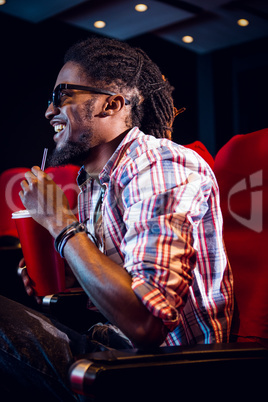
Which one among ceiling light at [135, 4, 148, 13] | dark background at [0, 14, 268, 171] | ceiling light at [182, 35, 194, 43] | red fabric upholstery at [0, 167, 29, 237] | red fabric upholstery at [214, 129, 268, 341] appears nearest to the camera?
red fabric upholstery at [214, 129, 268, 341]

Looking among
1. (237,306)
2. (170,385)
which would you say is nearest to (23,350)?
(170,385)

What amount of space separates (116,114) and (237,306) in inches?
25.8

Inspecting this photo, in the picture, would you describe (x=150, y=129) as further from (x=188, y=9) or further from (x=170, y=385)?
(x=188, y=9)

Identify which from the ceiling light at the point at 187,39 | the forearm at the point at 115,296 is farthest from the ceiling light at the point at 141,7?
the forearm at the point at 115,296

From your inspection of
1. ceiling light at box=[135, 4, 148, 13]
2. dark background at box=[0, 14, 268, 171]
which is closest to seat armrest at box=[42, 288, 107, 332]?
dark background at box=[0, 14, 268, 171]

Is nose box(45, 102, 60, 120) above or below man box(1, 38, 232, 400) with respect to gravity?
above

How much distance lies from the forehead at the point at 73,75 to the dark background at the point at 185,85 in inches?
127

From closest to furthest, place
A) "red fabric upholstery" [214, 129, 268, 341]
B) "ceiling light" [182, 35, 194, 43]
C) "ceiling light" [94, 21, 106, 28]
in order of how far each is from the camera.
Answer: "red fabric upholstery" [214, 129, 268, 341] < "ceiling light" [94, 21, 106, 28] < "ceiling light" [182, 35, 194, 43]

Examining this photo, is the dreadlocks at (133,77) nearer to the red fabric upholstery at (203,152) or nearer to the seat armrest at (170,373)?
the red fabric upholstery at (203,152)

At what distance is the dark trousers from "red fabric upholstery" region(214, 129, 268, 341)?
1.07ft

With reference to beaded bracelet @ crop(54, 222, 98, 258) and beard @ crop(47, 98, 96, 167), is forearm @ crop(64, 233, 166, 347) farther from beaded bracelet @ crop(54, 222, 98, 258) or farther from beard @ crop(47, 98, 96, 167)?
beard @ crop(47, 98, 96, 167)

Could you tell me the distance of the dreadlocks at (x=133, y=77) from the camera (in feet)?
4.55

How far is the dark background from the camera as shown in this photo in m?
4.53

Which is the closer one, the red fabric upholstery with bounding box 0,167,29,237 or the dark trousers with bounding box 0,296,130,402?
the dark trousers with bounding box 0,296,130,402
